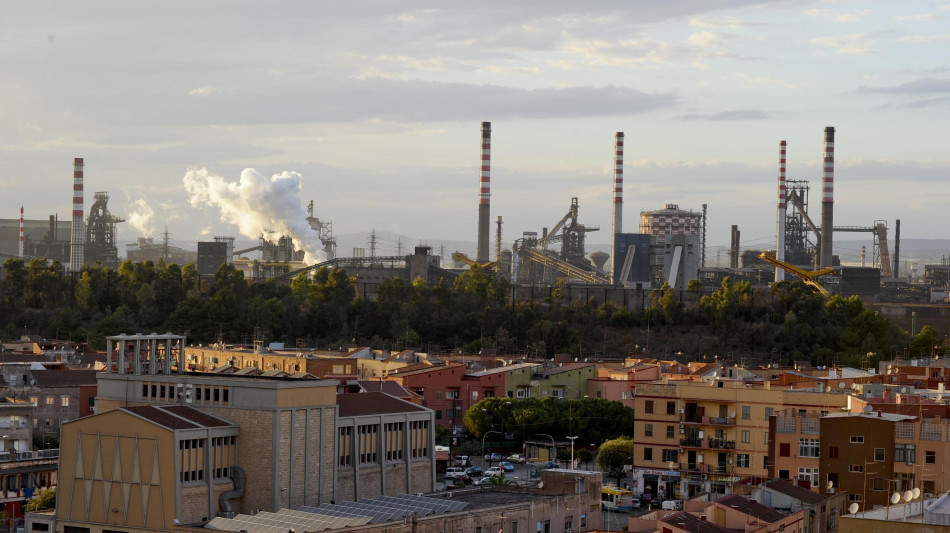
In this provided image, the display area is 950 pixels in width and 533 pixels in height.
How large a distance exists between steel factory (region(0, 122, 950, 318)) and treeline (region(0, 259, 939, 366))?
6124 mm

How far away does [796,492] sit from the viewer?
24.1 m

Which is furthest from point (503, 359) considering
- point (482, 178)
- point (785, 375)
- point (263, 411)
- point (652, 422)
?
point (482, 178)

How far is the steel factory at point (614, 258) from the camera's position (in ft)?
295

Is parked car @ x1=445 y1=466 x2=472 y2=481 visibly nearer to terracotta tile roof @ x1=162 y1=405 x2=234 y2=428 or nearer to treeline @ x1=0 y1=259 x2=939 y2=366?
terracotta tile roof @ x1=162 y1=405 x2=234 y2=428

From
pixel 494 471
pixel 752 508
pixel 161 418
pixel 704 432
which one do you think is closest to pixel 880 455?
pixel 752 508

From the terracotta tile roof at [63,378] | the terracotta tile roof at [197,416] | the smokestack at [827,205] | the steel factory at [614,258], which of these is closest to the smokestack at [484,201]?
the steel factory at [614,258]

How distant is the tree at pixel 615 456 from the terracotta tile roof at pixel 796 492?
14092mm

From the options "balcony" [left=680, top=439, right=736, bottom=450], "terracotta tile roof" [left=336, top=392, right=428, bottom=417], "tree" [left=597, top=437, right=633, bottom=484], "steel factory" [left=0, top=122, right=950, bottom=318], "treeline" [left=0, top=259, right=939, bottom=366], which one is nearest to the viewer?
"terracotta tile roof" [left=336, top=392, right=428, bottom=417]

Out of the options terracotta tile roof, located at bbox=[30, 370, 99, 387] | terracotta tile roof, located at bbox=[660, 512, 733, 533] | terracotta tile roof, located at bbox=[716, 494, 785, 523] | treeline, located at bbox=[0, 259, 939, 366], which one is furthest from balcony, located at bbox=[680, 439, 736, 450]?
treeline, located at bbox=[0, 259, 939, 366]

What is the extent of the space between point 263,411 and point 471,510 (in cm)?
449

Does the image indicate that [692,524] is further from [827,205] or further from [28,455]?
[827,205]

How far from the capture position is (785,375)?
41.6 meters

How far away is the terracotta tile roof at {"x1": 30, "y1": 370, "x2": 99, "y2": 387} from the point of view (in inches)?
1607

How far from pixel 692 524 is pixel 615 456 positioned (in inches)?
705
